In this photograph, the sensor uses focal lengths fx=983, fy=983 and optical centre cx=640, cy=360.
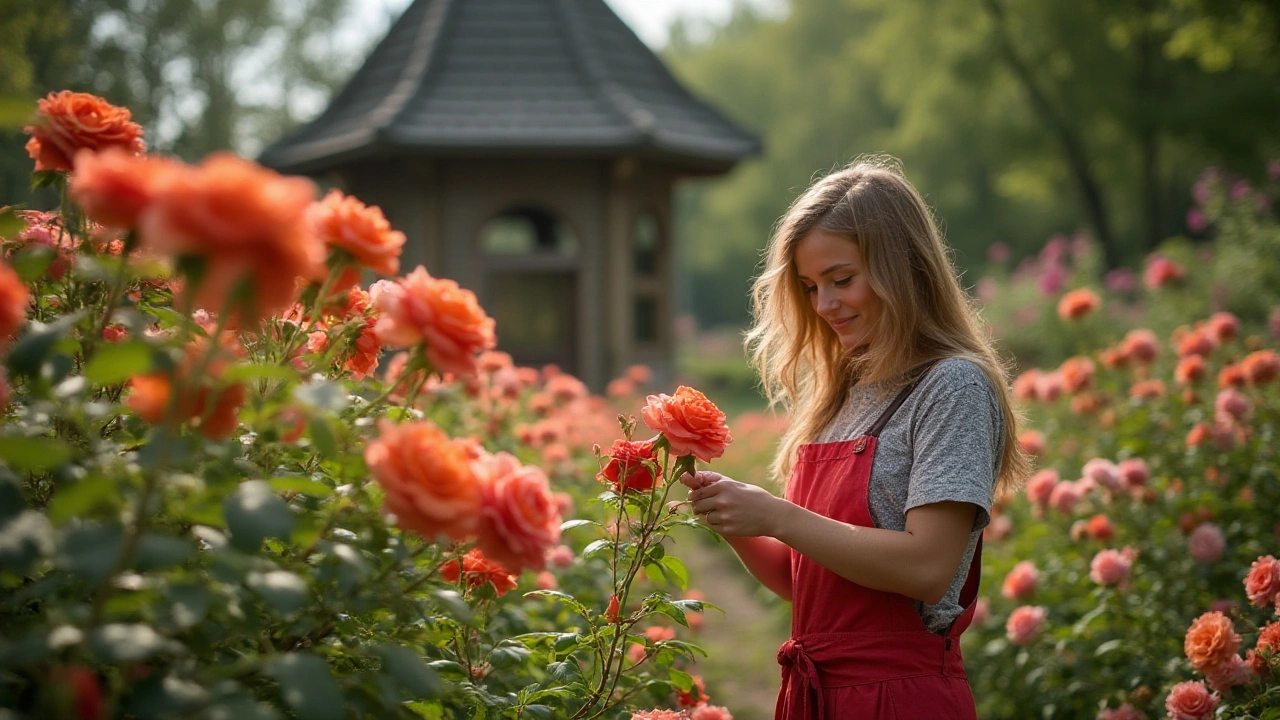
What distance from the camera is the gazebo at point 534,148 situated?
721cm

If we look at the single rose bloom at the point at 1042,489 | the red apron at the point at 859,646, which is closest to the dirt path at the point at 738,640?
the single rose bloom at the point at 1042,489

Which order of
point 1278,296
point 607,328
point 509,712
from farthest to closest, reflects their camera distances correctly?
1. point 607,328
2. point 1278,296
3. point 509,712

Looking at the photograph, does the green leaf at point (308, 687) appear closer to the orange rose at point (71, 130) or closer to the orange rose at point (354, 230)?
the orange rose at point (354, 230)

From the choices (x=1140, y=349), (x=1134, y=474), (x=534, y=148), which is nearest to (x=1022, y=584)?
(x=1134, y=474)

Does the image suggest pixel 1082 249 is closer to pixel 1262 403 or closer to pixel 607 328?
pixel 607 328

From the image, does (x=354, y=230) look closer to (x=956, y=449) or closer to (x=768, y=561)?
(x=956, y=449)

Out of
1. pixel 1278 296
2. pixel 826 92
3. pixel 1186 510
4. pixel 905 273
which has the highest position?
pixel 826 92

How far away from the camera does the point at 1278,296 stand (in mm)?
7266

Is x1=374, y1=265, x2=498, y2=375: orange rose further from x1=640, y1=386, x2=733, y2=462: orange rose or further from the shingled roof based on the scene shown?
the shingled roof

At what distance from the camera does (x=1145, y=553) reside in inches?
127

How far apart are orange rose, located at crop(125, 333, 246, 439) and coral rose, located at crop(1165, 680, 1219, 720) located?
6.60ft

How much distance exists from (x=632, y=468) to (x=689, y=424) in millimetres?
148

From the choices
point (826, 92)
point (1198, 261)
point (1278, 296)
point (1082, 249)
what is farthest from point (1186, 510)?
point (826, 92)

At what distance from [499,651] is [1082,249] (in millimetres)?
10977
